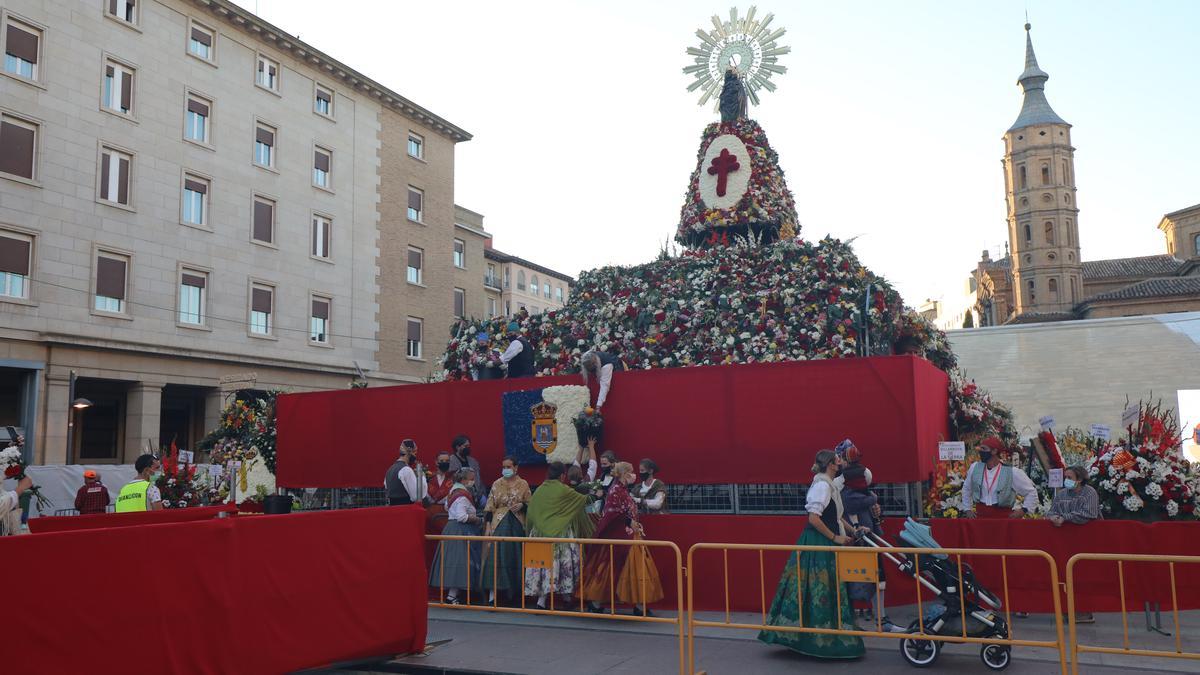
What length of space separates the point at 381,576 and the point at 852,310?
27.3ft

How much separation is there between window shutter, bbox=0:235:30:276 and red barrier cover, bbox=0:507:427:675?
71.7 ft

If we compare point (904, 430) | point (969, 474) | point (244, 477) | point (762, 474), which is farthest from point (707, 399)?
point (244, 477)

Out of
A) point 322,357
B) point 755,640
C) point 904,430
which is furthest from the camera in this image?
point 322,357

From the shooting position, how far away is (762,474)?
10953 millimetres

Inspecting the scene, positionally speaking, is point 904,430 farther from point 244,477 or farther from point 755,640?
point 244,477

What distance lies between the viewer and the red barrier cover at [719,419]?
34.1 feet

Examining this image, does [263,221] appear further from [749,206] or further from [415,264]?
[749,206]

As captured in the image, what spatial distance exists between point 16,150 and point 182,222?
17.0 ft

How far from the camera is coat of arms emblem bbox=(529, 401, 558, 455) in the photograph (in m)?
12.1

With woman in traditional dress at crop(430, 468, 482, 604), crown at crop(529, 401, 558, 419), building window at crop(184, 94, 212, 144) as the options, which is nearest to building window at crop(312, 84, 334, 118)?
building window at crop(184, 94, 212, 144)

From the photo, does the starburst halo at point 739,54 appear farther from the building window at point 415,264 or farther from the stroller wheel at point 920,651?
the building window at point 415,264

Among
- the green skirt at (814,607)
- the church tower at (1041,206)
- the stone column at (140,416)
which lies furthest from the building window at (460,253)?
the church tower at (1041,206)

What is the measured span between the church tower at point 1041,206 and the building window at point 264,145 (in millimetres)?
80000

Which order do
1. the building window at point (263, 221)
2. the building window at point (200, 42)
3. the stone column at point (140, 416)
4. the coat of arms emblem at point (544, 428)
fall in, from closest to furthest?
the coat of arms emblem at point (544, 428) → the stone column at point (140, 416) → the building window at point (200, 42) → the building window at point (263, 221)
